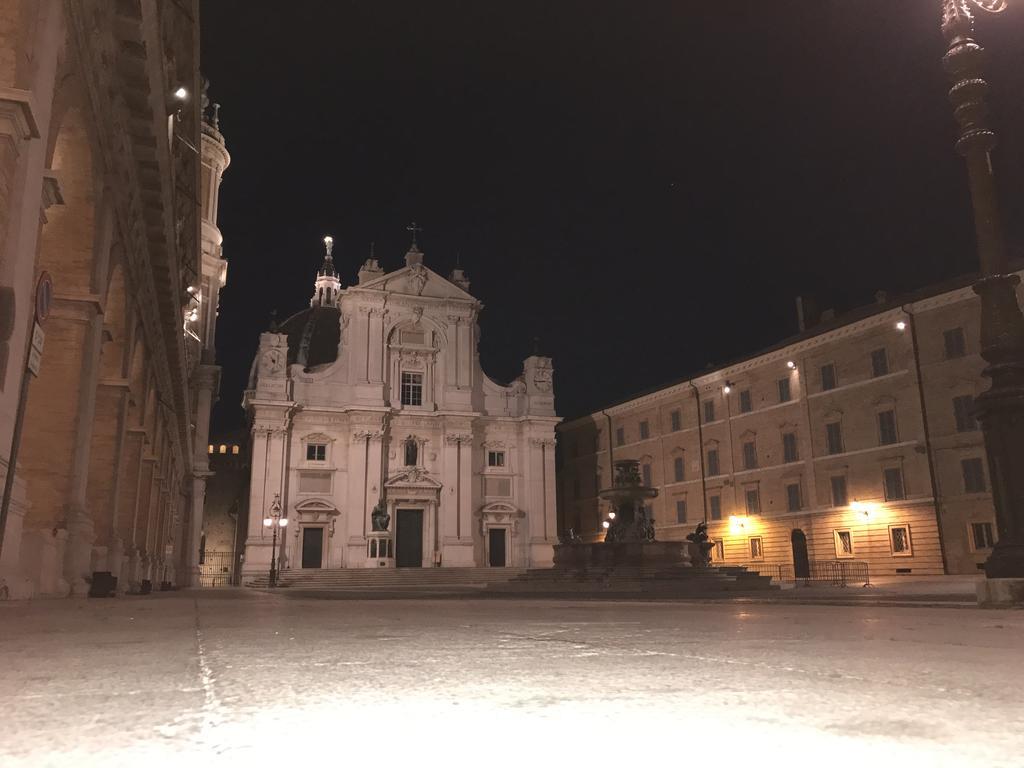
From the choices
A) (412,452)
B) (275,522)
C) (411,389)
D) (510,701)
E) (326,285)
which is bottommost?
(510,701)

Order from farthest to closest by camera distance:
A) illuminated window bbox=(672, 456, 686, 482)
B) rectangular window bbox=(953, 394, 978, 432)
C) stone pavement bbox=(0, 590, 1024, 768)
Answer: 1. illuminated window bbox=(672, 456, 686, 482)
2. rectangular window bbox=(953, 394, 978, 432)
3. stone pavement bbox=(0, 590, 1024, 768)

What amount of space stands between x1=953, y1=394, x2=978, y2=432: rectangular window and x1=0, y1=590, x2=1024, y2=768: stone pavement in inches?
1171

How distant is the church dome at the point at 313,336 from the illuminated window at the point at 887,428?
31.9 m

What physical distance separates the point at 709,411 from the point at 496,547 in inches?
560

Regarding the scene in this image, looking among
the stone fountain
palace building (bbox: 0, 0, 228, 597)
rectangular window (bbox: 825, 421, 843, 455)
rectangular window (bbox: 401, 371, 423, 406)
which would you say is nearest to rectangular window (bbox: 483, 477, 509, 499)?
rectangular window (bbox: 401, 371, 423, 406)

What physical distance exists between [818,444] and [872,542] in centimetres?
524

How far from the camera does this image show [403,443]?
44.2 metres

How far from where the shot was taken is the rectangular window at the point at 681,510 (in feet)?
143

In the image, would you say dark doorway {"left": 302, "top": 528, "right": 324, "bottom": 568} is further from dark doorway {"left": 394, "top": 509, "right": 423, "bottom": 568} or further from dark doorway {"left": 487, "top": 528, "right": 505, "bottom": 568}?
dark doorway {"left": 487, "top": 528, "right": 505, "bottom": 568}

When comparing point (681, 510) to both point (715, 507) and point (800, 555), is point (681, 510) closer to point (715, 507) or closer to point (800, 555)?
point (715, 507)

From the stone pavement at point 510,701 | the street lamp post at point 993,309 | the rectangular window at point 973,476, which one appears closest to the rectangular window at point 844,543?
the rectangular window at point 973,476

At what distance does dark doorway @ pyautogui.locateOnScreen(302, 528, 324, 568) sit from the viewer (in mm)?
40844

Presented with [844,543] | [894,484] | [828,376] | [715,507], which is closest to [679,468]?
[715,507]

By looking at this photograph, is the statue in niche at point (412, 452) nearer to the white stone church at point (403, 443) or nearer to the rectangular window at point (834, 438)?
the white stone church at point (403, 443)
